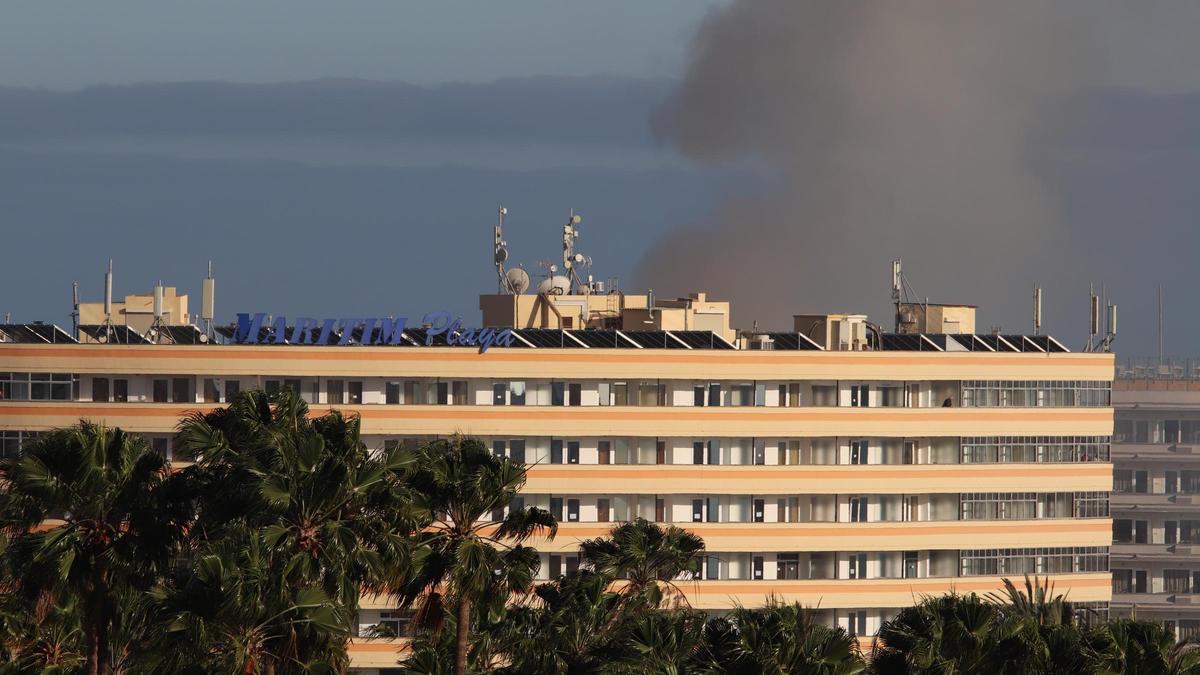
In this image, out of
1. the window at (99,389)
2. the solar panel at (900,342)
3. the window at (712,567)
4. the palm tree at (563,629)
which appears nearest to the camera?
the palm tree at (563,629)

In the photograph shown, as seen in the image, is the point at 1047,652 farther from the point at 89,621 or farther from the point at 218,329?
the point at 218,329

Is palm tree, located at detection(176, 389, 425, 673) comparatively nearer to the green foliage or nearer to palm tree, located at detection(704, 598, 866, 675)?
the green foliage

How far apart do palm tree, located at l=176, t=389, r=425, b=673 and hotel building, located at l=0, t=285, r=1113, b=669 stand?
6736cm

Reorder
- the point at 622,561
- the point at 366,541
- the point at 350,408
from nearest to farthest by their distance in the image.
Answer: the point at 366,541 < the point at 622,561 < the point at 350,408

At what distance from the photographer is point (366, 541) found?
78.7 m

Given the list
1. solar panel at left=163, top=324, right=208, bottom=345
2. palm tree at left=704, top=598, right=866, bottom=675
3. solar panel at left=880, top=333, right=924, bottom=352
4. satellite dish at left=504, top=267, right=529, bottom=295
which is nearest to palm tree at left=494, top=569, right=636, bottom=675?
palm tree at left=704, top=598, right=866, bottom=675

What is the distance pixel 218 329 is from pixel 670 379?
3086cm

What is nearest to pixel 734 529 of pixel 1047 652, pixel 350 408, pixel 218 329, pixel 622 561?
pixel 350 408

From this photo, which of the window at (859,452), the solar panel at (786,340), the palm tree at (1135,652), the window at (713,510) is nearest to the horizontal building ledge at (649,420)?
the window at (859,452)

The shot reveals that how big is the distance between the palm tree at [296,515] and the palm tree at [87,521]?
5.31 feet

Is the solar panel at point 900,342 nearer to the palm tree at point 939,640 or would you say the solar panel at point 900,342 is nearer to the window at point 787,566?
the window at point 787,566

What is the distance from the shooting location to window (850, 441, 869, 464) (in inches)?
6220

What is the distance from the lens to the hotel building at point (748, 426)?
15038cm

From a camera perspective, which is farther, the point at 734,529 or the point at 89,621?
the point at 734,529
